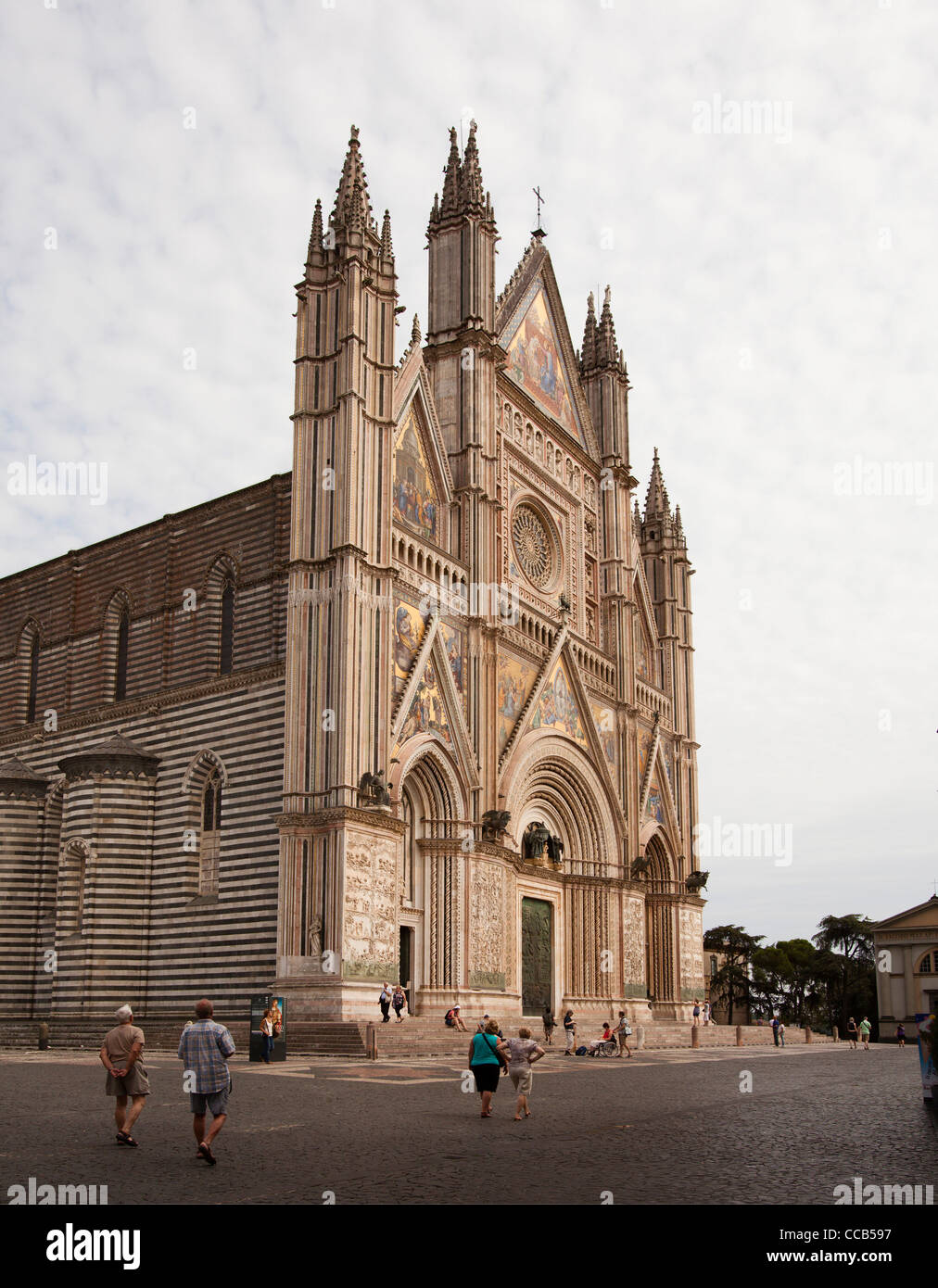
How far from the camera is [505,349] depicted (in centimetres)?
3962

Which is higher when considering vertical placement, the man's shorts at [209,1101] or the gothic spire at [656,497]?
the gothic spire at [656,497]

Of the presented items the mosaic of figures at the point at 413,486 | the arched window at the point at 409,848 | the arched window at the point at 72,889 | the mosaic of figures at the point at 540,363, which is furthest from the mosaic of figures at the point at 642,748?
the arched window at the point at 72,889

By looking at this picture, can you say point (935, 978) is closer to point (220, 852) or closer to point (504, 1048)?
point (220, 852)

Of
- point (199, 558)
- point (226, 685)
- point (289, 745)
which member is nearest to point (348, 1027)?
point (289, 745)

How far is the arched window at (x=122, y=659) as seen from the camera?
38.7 metres

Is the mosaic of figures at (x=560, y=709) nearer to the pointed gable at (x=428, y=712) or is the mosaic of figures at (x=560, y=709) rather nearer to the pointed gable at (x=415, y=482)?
the pointed gable at (x=428, y=712)

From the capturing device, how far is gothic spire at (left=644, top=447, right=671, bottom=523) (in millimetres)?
52969

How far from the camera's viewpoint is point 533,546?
41.4m

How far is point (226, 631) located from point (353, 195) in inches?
500

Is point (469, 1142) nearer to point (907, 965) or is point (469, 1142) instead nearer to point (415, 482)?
point (415, 482)

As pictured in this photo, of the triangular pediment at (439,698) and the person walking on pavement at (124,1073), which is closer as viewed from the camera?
the person walking on pavement at (124,1073)

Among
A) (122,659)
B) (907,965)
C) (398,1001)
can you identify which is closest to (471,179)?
(122,659)

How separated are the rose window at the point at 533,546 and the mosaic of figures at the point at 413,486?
18.6 feet
